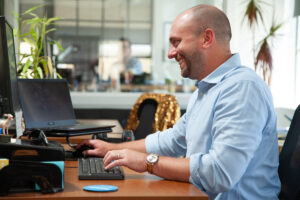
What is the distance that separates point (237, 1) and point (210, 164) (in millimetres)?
4620

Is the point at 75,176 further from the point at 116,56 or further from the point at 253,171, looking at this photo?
the point at 116,56

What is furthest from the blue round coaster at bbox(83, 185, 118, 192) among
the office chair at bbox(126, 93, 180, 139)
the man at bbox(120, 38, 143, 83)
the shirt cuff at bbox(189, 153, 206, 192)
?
the man at bbox(120, 38, 143, 83)

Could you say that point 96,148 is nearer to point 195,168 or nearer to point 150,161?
point 150,161

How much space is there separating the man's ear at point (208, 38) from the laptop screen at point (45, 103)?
101 centimetres

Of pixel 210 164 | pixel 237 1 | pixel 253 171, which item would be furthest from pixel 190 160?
pixel 237 1

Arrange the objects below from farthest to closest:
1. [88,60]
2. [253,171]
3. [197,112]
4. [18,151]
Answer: [88,60], [197,112], [253,171], [18,151]

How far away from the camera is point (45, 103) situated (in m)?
2.32

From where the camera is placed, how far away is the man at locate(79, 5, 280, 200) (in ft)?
4.38

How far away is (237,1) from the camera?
5582 millimetres

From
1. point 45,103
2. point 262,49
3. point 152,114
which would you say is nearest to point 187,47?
point 45,103

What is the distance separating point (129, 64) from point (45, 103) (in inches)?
147

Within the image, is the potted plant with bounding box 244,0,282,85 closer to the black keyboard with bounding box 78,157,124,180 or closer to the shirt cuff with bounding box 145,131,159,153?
the shirt cuff with bounding box 145,131,159,153

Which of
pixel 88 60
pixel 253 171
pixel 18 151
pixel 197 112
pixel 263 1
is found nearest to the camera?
pixel 18 151

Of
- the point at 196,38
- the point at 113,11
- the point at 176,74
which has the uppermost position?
the point at 113,11
